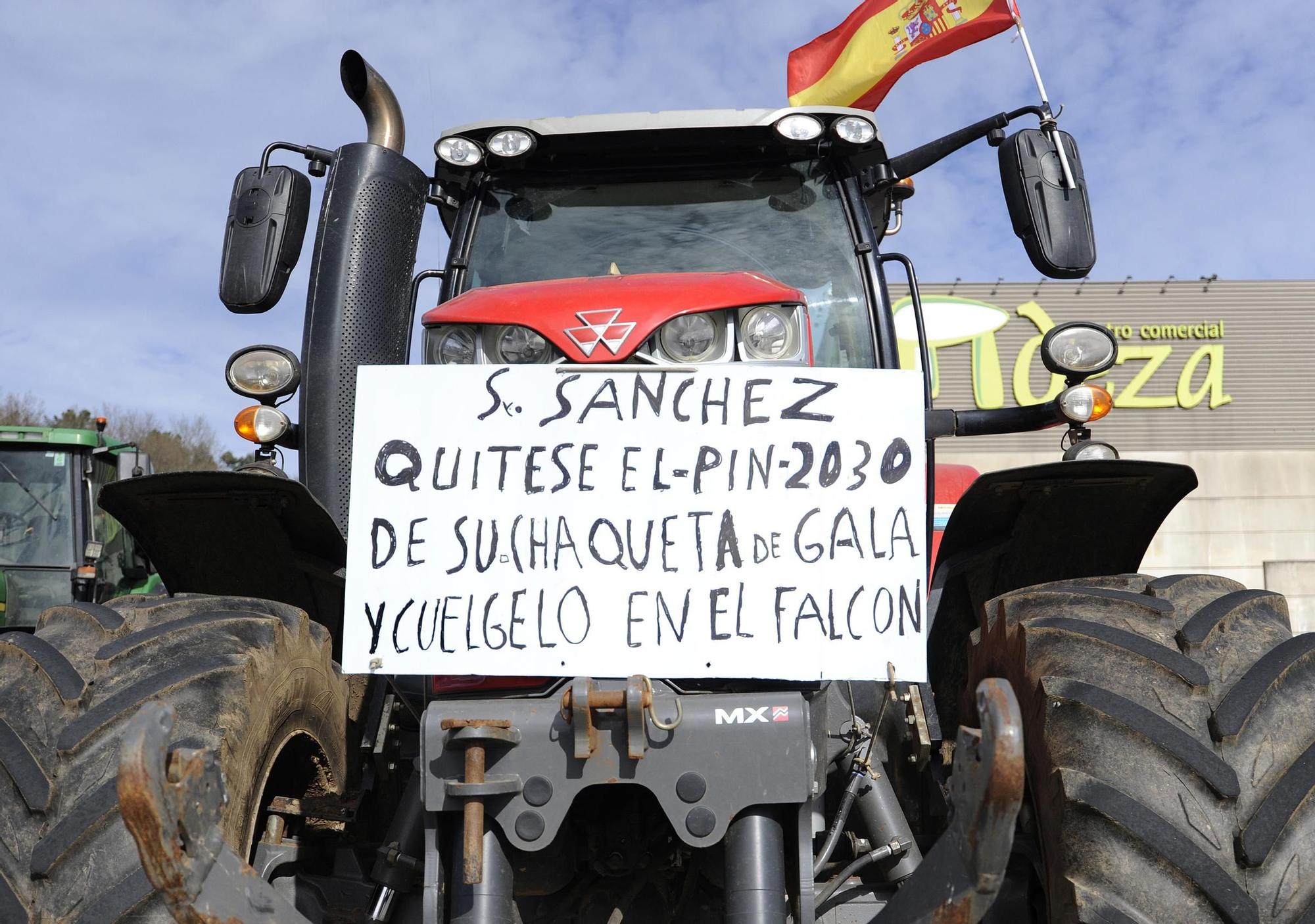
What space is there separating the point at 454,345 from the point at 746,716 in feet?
4.02

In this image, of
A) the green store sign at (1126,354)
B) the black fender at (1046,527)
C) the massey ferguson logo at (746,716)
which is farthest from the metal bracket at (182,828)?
the green store sign at (1126,354)

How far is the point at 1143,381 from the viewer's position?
2219 centimetres

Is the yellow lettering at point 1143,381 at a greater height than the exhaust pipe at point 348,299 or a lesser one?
greater

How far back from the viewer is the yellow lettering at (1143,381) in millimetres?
22156

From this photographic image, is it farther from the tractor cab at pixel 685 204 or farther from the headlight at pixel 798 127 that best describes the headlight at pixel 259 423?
the headlight at pixel 798 127

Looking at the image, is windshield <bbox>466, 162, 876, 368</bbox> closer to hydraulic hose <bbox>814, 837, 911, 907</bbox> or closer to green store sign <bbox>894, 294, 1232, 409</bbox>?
hydraulic hose <bbox>814, 837, 911, 907</bbox>

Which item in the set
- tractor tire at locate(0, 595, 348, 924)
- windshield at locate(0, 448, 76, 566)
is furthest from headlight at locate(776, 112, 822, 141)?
windshield at locate(0, 448, 76, 566)

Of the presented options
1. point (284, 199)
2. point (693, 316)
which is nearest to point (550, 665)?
point (693, 316)

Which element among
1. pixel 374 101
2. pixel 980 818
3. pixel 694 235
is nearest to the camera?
pixel 980 818

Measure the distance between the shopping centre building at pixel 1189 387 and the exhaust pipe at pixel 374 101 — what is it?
1815cm

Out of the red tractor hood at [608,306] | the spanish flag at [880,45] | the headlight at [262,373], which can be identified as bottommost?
the headlight at [262,373]

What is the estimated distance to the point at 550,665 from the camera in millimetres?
2535

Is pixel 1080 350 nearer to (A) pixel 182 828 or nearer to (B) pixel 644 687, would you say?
(B) pixel 644 687

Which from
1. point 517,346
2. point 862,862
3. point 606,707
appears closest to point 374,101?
point 517,346
